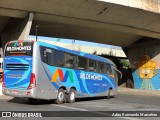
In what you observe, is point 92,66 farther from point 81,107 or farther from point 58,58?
point 81,107

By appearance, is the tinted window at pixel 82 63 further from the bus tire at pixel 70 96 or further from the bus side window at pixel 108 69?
the bus side window at pixel 108 69

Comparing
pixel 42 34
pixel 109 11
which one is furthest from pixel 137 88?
pixel 109 11

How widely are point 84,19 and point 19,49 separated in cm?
1120

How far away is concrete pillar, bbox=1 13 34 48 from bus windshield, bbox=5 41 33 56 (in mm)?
7688

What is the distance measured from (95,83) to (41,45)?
6.39m

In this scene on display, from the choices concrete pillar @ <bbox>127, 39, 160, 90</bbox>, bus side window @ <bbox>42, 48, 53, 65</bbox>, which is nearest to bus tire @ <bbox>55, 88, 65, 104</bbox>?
bus side window @ <bbox>42, 48, 53, 65</bbox>

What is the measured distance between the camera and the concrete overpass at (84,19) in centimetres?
2408

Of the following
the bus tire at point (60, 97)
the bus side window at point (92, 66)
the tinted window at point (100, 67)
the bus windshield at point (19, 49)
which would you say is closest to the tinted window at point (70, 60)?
the bus tire at point (60, 97)

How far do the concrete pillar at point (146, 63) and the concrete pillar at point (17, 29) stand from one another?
16.0 m

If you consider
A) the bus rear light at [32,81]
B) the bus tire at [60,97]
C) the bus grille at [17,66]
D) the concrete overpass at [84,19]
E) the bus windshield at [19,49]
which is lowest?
the bus tire at [60,97]

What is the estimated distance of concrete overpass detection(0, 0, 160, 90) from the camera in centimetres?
2408

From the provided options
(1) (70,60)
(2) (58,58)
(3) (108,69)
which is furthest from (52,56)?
(3) (108,69)

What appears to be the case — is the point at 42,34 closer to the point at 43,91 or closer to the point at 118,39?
the point at 118,39

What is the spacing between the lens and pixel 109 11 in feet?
85.8
